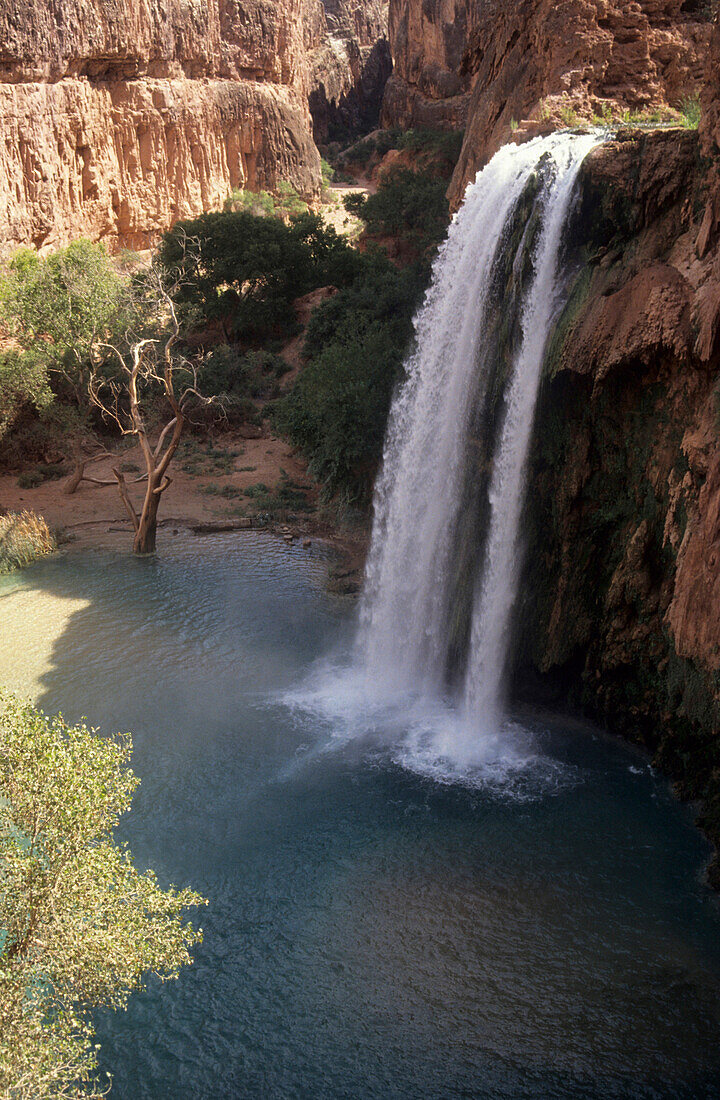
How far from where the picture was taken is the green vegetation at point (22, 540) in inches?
704

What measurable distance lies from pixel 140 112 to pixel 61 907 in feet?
120

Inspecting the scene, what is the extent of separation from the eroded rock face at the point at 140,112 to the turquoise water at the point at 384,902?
81.0 ft

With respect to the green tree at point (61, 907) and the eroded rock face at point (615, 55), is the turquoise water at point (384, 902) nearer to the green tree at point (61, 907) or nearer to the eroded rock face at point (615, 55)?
the green tree at point (61, 907)

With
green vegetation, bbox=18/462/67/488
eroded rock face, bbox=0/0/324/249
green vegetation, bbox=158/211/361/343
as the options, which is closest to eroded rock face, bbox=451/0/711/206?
green vegetation, bbox=18/462/67/488

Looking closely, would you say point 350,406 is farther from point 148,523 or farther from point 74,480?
point 74,480

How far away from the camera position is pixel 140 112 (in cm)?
3434

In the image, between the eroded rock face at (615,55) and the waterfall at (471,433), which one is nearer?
the waterfall at (471,433)

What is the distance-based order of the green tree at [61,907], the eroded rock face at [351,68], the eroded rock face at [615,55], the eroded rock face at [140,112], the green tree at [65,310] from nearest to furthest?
the green tree at [61,907], the eroded rock face at [615,55], the green tree at [65,310], the eroded rock face at [140,112], the eroded rock face at [351,68]

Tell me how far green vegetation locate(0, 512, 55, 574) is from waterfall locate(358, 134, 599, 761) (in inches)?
319

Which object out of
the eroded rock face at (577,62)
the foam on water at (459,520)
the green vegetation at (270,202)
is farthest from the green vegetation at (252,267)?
the foam on water at (459,520)

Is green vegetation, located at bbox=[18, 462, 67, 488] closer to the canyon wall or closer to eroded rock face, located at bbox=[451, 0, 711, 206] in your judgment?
eroded rock face, located at bbox=[451, 0, 711, 206]

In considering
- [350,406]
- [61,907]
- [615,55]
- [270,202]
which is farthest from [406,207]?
[61,907]

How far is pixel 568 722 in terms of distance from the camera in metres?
11.8

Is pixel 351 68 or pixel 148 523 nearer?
pixel 148 523
